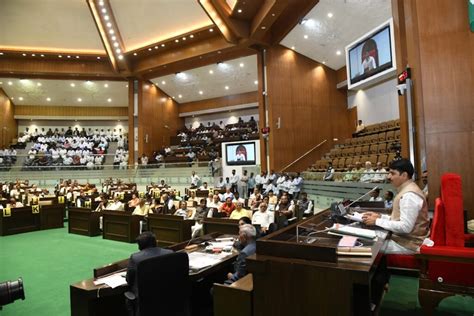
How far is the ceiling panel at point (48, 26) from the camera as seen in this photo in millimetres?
15219

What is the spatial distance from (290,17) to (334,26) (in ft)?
6.00

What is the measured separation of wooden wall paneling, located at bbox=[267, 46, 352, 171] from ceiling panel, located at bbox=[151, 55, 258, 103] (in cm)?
202

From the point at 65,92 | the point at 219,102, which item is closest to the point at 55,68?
the point at 65,92

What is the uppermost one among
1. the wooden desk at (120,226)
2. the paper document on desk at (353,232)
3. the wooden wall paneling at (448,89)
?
the wooden wall paneling at (448,89)

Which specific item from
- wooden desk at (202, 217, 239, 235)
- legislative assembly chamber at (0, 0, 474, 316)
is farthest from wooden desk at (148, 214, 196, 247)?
wooden desk at (202, 217, 239, 235)

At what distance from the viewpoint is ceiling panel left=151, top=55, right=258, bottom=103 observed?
17328 millimetres

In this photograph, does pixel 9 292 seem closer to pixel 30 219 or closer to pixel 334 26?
pixel 30 219

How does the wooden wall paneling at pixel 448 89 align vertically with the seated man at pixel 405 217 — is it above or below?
above

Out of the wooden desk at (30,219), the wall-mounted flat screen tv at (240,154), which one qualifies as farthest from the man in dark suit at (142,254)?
the wall-mounted flat screen tv at (240,154)

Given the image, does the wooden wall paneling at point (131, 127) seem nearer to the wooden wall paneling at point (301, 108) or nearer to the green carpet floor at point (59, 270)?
the wooden wall paneling at point (301, 108)

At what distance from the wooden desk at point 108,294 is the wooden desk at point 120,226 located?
13.5 ft

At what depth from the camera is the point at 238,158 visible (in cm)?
1541

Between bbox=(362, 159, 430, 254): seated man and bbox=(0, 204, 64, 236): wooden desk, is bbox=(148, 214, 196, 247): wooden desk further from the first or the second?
bbox=(362, 159, 430, 254): seated man

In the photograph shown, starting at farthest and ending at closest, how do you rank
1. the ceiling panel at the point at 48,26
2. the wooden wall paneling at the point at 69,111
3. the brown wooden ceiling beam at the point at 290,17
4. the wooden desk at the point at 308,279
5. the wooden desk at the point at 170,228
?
the wooden wall paneling at the point at 69,111 < the ceiling panel at the point at 48,26 < the brown wooden ceiling beam at the point at 290,17 < the wooden desk at the point at 170,228 < the wooden desk at the point at 308,279
